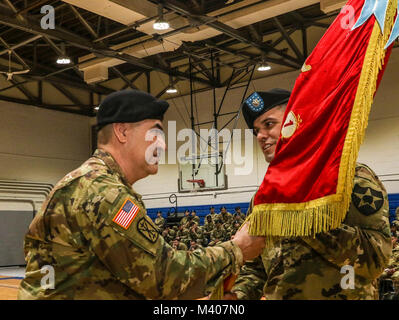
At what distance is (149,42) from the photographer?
40.5 ft

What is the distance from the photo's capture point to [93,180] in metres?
1.77

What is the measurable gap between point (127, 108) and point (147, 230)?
0.53m

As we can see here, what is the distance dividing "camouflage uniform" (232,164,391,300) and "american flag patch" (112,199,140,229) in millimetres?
810

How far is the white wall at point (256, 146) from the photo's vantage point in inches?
525

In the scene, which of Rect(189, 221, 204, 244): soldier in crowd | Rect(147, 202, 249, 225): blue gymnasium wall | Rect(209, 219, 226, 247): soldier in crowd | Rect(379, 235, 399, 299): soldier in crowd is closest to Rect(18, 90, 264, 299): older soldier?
Rect(379, 235, 399, 299): soldier in crowd

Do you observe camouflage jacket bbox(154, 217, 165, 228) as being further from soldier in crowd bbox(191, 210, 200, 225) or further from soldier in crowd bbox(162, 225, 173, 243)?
soldier in crowd bbox(191, 210, 200, 225)

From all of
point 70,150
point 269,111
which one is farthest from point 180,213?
point 269,111

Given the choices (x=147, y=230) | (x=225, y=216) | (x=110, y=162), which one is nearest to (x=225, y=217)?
(x=225, y=216)

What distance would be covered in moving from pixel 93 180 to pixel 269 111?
45.7 inches

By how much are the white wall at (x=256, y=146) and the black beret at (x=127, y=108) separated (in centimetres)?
1261

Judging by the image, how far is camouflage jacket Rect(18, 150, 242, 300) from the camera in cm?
167

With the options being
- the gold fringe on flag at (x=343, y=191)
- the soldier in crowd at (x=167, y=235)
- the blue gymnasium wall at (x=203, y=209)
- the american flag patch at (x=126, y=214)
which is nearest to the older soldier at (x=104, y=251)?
the american flag patch at (x=126, y=214)
